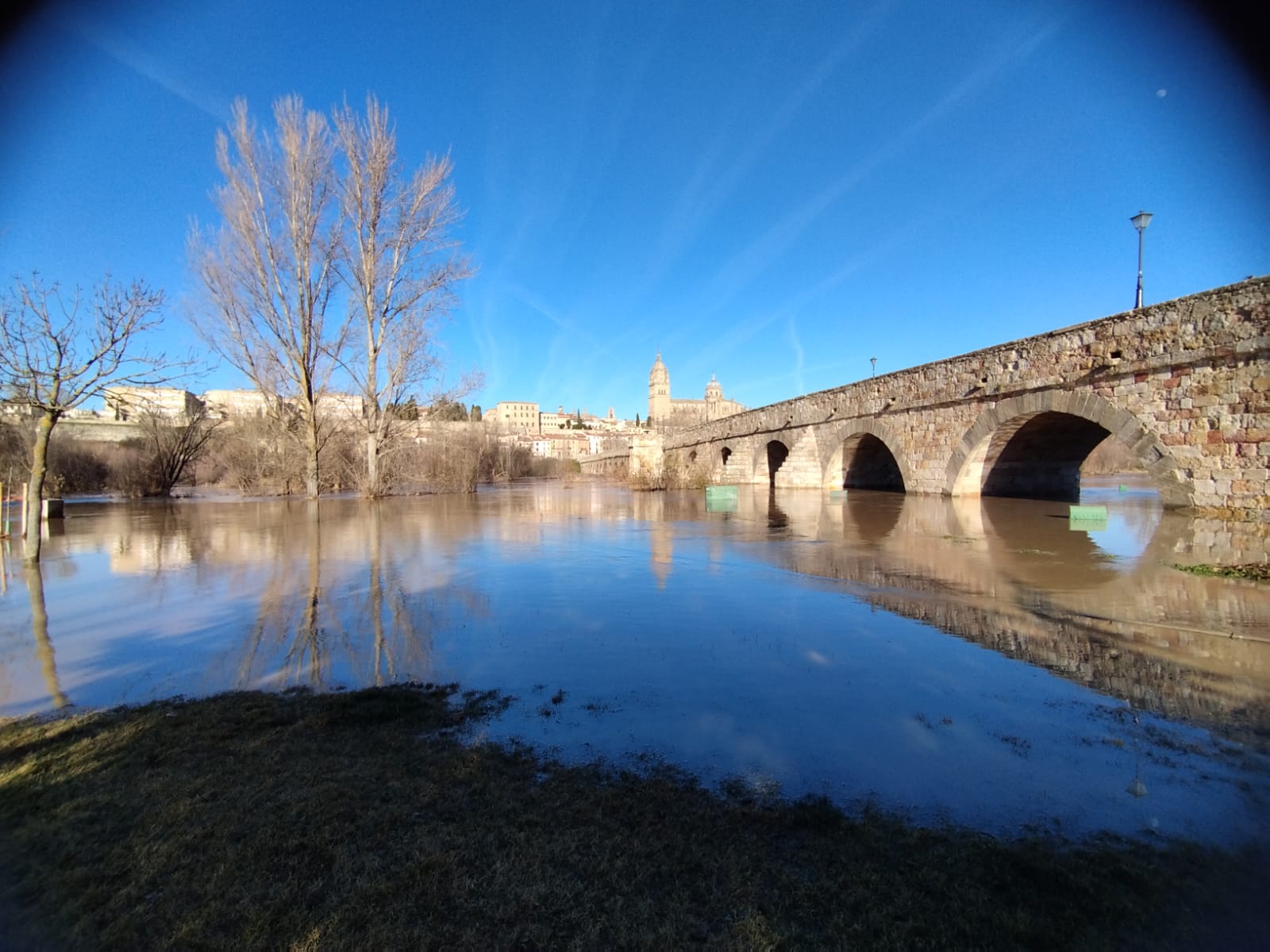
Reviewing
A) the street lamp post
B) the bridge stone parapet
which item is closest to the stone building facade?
the bridge stone parapet

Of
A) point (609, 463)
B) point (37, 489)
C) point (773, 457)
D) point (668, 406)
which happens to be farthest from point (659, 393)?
point (37, 489)

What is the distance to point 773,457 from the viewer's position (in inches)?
1316

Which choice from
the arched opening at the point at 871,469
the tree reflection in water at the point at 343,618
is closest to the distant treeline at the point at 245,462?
the tree reflection in water at the point at 343,618

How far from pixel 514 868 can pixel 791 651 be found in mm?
3051

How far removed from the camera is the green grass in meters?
6.64

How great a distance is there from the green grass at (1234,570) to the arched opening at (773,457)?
78.3 ft

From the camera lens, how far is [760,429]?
30.8 meters

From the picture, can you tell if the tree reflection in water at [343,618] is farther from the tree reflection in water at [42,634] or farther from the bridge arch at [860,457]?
the bridge arch at [860,457]

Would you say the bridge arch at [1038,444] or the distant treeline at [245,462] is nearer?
the bridge arch at [1038,444]

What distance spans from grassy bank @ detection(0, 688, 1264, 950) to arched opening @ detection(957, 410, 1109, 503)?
16.4m

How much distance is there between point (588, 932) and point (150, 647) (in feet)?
16.6

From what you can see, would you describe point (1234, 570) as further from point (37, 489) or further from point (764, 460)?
point (764, 460)

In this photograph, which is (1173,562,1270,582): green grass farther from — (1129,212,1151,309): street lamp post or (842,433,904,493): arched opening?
(842,433,904,493): arched opening

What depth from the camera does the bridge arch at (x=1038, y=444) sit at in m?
12.7
